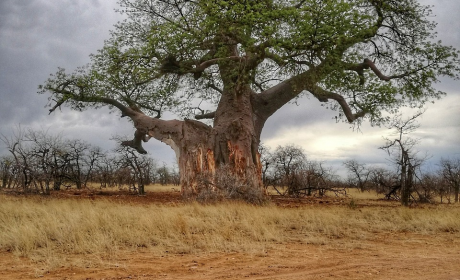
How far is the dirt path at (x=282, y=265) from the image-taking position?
172 inches

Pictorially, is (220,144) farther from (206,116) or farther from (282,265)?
(282,265)

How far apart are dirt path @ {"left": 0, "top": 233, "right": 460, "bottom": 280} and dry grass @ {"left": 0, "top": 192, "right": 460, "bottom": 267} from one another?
0.29m

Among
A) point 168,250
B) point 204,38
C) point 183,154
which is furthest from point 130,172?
point 168,250

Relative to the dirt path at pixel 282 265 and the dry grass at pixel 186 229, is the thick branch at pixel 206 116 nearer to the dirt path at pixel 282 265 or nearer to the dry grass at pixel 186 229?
the dry grass at pixel 186 229

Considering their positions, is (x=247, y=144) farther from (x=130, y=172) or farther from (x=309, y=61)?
(x=130, y=172)

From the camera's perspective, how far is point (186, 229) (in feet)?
21.5

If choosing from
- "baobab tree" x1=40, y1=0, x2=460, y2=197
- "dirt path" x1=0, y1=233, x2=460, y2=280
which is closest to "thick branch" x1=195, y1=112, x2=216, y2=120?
"baobab tree" x1=40, y1=0, x2=460, y2=197

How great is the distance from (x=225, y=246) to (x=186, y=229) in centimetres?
106

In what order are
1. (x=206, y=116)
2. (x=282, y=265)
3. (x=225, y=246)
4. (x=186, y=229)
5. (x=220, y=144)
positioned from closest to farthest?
(x=282, y=265) < (x=225, y=246) < (x=186, y=229) < (x=220, y=144) < (x=206, y=116)

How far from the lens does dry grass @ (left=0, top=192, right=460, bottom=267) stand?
18.5 feet

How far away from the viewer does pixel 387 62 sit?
1337 cm

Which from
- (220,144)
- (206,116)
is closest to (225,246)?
(220,144)

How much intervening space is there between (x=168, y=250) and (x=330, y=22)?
6881 mm

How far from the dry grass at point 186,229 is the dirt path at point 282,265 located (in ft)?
0.96
